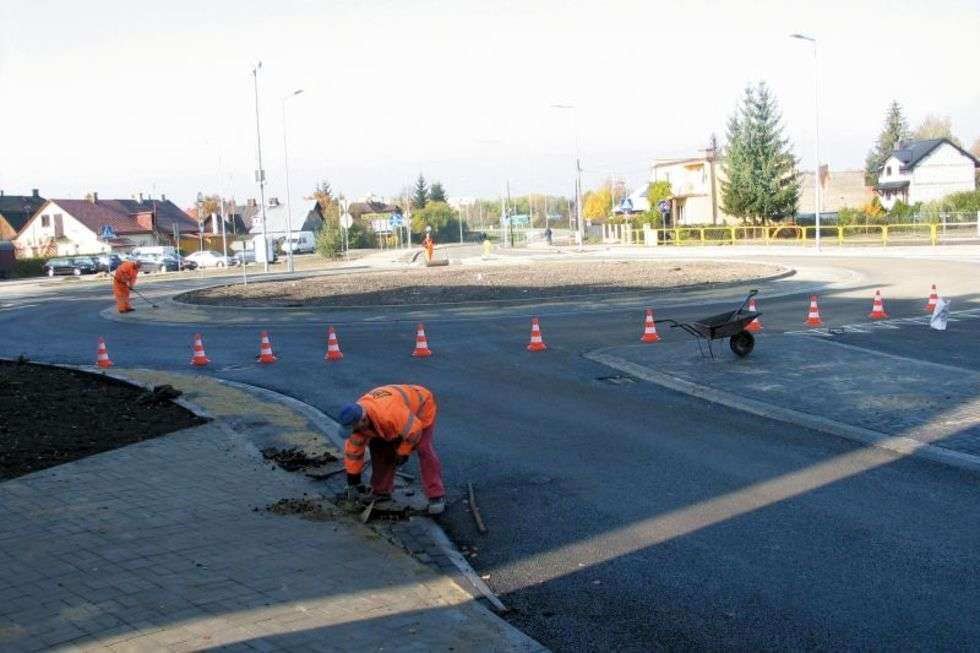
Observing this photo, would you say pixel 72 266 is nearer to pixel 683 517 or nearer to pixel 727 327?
pixel 727 327

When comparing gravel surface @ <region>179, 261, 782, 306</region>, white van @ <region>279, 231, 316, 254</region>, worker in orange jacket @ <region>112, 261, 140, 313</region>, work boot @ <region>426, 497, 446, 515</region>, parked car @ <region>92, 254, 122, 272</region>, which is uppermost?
white van @ <region>279, 231, 316, 254</region>

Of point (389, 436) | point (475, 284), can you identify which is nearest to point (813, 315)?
point (389, 436)

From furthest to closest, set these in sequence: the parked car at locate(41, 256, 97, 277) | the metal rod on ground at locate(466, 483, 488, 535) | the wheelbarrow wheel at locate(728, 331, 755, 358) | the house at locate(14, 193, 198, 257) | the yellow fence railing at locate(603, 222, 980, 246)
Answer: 1. the house at locate(14, 193, 198, 257)
2. the parked car at locate(41, 256, 97, 277)
3. the yellow fence railing at locate(603, 222, 980, 246)
4. the wheelbarrow wheel at locate(728, 331, 755, 358)
5. the metal rod on ground at locate(466, 483, 488, 535)

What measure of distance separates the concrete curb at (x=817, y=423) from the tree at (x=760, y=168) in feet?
175

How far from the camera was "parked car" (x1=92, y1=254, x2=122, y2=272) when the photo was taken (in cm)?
6159

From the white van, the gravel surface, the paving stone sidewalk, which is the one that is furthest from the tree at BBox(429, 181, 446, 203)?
the paving stone sidewalk

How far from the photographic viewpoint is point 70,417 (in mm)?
10477

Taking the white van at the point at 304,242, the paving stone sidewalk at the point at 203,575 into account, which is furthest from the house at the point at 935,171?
the paving stone sidewalk at the point at 203,575

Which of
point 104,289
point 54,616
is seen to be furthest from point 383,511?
point 104,289

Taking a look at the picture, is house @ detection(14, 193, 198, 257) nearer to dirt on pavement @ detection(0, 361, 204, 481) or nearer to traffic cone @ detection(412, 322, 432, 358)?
traffic cone @ detection(412, 322, 432, 358)

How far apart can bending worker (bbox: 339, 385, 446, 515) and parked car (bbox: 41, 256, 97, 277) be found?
200ft

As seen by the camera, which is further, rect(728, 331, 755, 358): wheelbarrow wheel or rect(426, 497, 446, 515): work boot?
rect(728, 331, 755, 358): wheelbarrow wheel

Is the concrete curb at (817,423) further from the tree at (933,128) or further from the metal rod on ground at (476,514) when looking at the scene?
the tree at (933,128)

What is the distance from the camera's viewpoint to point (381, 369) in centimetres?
1539
